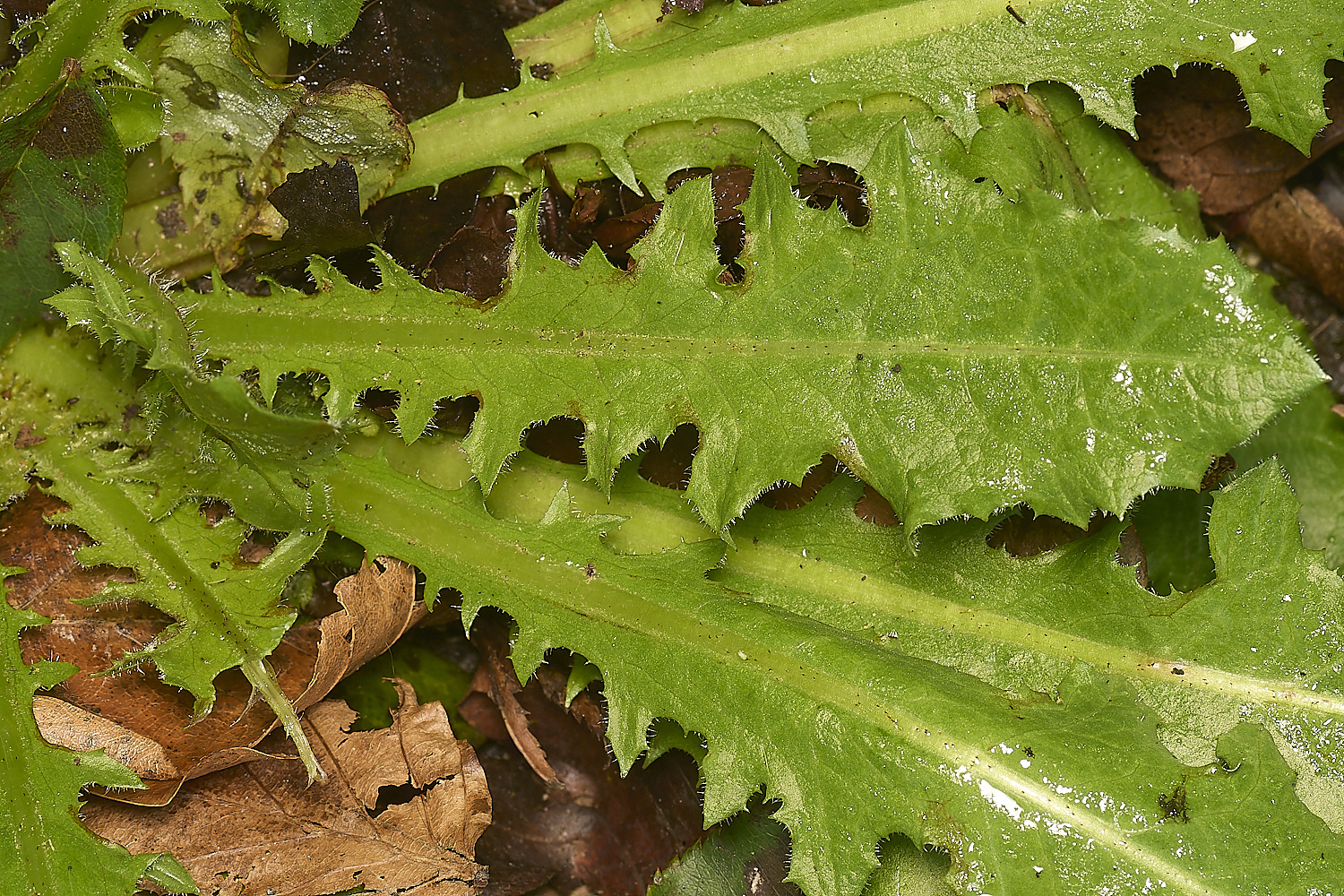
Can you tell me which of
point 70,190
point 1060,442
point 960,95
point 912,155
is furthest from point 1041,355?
point 70,190

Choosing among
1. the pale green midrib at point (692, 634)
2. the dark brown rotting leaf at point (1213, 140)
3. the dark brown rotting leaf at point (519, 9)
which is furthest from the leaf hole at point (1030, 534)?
the dark brown rotting leaf at point (519, 9)

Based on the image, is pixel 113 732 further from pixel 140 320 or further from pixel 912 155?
pixel 912 155

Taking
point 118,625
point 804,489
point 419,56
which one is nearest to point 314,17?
point 419,56

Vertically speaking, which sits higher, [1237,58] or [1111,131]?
[1237,58]

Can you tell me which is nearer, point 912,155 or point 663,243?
point 912,155

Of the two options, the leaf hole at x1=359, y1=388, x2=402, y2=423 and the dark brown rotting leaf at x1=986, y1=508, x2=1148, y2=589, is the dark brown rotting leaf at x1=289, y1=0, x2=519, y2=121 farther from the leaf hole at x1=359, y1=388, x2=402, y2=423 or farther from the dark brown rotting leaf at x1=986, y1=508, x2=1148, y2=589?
the dark brown rotting leaf at x1=986, y1=508, x2=1148, y2=589

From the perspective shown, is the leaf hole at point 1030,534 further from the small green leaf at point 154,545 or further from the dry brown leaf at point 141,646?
the small green leaf at point 154,545
